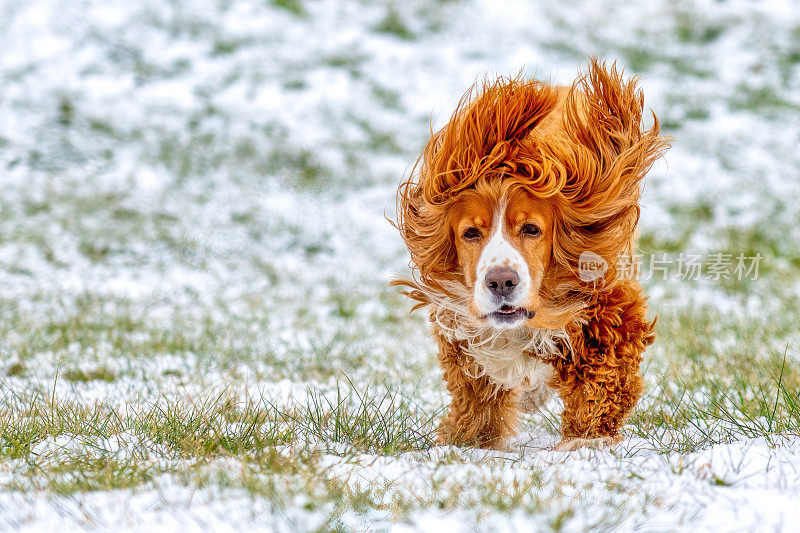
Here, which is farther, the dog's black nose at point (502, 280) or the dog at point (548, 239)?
the dog at point (548, 239)

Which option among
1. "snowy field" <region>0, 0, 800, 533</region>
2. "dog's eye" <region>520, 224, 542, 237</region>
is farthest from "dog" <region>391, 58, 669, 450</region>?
"snowy field" <region>0, 0, 800, 533</region>

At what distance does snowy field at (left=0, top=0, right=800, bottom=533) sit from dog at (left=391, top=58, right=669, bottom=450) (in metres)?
0.27

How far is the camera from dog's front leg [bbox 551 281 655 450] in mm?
2684

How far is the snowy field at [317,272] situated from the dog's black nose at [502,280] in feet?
1.80

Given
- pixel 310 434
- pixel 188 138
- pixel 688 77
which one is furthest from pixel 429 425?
pixel 688 77

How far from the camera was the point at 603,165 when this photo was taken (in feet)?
9.05

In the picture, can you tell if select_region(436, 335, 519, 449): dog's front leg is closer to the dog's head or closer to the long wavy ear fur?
the dog's head

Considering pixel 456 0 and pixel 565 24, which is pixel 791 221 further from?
pixel 456 0

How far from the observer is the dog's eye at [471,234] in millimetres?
2656

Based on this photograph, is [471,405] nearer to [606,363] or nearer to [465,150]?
[606,363]

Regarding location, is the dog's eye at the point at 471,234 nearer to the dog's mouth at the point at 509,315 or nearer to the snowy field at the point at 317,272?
the dog's mouth at the point at 509,315

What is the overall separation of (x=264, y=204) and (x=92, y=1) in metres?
4.69

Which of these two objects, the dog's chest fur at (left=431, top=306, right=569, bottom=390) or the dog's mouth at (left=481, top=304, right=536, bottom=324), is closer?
the dog's mouth at (left=481, top=304, right=536, bottom=324)

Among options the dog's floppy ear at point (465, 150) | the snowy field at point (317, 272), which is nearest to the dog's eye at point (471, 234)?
the dog's floppy ear at point (465, 150)
